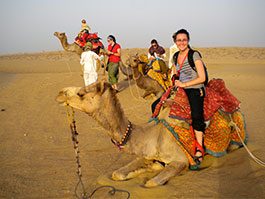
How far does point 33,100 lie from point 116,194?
8760 millimetres

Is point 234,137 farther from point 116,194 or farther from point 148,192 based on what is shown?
point 116,194

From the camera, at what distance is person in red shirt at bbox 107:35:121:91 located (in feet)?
35.2

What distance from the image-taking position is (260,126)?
287 inches

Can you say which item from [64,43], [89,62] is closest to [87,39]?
[64,43]

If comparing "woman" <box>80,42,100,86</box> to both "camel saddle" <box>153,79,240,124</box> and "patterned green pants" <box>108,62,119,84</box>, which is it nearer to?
"patterned green pants" <box>108,62,119,84</box>

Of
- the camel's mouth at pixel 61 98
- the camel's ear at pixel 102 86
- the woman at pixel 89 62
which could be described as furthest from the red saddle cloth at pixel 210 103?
the woman at pixel 89 62

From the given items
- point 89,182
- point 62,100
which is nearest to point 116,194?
point 89,182

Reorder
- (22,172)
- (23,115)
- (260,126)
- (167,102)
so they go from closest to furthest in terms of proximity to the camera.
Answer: (167,102) → (22,172) → (260,126) → (23,115)

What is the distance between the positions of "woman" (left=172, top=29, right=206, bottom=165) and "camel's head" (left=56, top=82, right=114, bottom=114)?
1265mm

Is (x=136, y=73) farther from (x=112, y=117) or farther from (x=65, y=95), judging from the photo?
(x=65, y=95)

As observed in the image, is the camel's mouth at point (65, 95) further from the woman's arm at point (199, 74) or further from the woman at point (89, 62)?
the woman at point (89, 62)

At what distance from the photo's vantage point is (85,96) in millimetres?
3705

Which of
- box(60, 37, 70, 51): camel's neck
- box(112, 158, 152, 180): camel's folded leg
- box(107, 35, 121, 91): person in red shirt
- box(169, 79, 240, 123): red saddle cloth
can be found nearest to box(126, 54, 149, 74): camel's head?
box(107, 35, 121, 91): person in red shirt

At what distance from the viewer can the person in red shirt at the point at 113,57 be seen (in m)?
10.7
